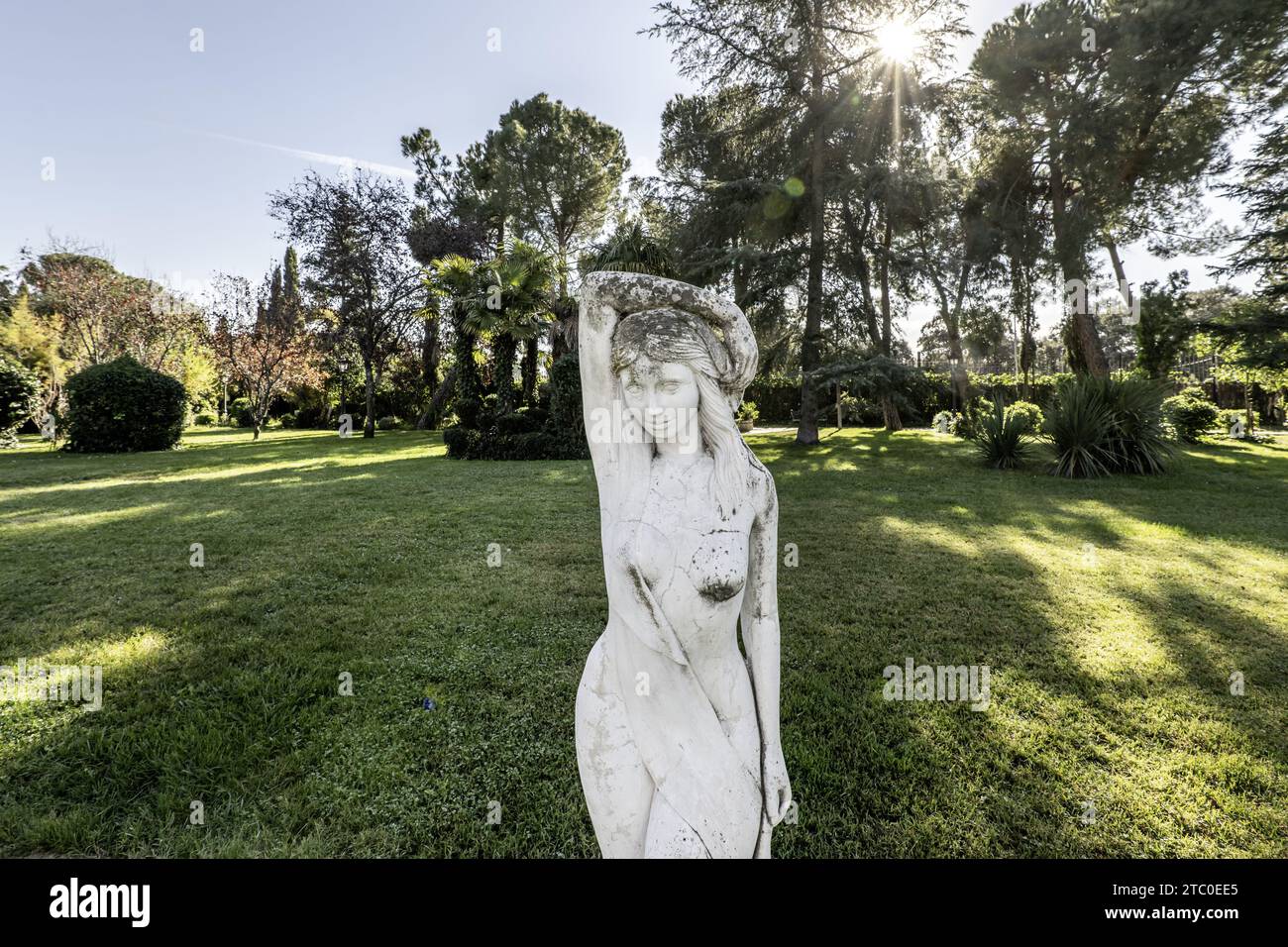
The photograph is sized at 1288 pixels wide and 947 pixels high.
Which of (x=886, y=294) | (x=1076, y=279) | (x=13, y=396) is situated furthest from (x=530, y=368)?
(x=1076, y=279)

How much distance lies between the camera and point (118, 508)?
758cm

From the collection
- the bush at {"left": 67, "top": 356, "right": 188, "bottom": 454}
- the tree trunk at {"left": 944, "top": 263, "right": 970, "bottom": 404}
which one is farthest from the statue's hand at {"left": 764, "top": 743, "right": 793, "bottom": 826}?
the bush at {"left": 67, "top": 356, "right": 188, "bottom": 454}

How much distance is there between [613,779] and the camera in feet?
4.26

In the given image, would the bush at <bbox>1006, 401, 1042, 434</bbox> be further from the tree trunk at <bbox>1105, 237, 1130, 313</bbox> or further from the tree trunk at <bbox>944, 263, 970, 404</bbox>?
the tree trunk at <bbox>1105, 237, 1130, 313</bbox>

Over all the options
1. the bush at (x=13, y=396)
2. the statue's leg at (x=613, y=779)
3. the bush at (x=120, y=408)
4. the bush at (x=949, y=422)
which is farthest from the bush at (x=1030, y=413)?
the bush at (x=13, y=396)

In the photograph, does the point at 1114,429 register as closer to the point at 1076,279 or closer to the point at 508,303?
the point at 1076,279

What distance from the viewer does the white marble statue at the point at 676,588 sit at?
4.07 ft

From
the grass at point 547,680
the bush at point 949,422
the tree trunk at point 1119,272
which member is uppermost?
the tree trunk at point 1119,272

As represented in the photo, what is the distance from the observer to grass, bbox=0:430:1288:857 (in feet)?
7.49

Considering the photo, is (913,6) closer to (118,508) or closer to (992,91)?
(992,91)

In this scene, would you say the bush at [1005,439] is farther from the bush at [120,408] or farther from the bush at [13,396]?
the bush at [13,396]

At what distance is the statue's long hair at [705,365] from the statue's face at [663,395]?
0.02 metres

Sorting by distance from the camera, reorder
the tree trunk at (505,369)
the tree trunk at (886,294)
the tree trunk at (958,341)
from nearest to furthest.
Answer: the tree trunk at (886,294) → the tree trunk at (505,369) → the tree trunk at (958,341)

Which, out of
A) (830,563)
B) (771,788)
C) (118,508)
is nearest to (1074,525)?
(830,563)
